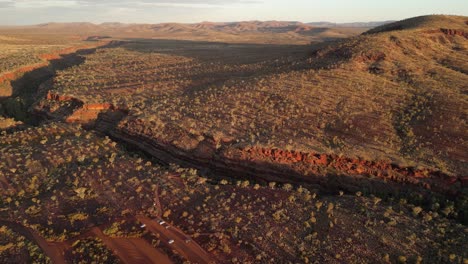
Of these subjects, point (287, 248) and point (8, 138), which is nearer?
point (287, 248)

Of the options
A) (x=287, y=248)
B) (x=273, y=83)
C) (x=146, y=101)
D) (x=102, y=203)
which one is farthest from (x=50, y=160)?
(x=273, y=83)

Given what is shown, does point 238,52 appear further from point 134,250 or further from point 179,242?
point 134,250

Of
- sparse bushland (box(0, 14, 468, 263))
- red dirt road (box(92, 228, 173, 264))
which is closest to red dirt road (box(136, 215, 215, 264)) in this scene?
sparse bushland (box(0, 14, 468, 263))

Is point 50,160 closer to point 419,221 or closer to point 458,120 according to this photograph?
point 419,221

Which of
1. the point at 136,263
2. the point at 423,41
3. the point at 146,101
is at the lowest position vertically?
the point at 136,263

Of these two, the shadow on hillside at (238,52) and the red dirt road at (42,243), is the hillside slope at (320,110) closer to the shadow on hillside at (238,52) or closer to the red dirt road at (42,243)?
the shadow on hillside at (238,52)
